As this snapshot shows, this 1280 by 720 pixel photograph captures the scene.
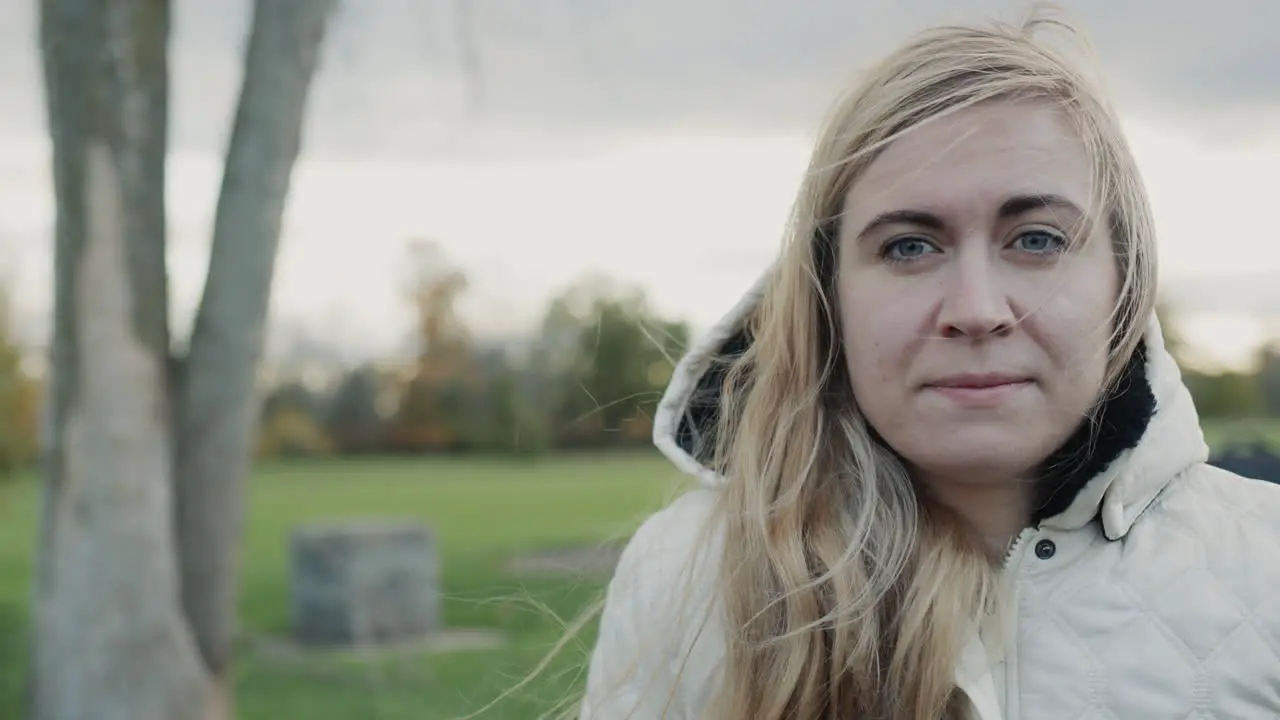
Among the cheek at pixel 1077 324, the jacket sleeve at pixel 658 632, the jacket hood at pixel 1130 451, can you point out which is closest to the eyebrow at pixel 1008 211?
the cheek at pixel 1077 324

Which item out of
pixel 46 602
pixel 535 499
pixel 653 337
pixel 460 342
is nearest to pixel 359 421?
pixel 460 342

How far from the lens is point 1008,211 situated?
1.87 metres

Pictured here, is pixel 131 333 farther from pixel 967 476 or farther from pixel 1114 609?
pixel 1114 609

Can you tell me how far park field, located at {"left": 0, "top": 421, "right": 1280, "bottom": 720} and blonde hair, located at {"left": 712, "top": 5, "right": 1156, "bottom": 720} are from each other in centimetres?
41

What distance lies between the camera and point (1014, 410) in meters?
1.87

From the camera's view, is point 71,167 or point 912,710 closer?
point 912,710

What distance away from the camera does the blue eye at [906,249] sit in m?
1.91

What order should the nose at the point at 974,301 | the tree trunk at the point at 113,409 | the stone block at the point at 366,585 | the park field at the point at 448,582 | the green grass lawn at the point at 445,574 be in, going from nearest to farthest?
the nose at the point at 974,301
the park field at the point at 448,582
the tree trunk at the point at 113,409
the green grass lawn at the point at 445,574
the stone block at the point at 366,585

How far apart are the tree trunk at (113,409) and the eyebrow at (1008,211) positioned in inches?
145

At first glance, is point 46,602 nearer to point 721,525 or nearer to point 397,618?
point 721,525

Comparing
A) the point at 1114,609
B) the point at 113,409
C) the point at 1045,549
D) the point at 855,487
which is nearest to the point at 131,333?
the point at 113,409

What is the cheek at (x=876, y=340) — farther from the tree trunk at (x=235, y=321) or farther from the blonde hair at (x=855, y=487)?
the tree trunk at (x=235, y=321)

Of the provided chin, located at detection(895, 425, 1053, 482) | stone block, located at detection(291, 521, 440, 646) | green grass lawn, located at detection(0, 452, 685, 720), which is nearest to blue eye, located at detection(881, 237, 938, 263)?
chin, located at detection(895, 425, 1053, 482)

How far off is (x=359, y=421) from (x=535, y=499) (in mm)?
14724
